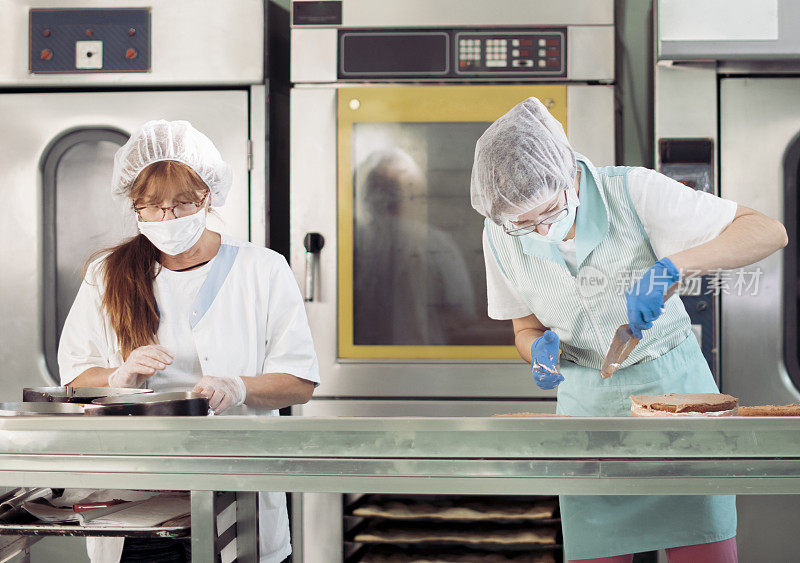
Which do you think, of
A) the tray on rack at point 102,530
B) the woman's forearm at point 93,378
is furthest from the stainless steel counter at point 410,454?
the woman's forearm at point 93,378

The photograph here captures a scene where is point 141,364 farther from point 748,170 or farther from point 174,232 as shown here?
point 748,170

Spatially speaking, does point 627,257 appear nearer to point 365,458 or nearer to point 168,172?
point 365,458

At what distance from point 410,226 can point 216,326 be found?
88 cm

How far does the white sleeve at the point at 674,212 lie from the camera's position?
55.1 inches

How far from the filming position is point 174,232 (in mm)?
1495

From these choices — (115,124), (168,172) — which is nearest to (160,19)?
(115,124)

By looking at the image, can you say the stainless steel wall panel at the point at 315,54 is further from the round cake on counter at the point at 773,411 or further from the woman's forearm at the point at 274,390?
the round cake on counter at the point at 773,411

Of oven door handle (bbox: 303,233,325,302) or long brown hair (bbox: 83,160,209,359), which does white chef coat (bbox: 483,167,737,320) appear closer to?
long brown hair (bbox: 83,160,209,359)

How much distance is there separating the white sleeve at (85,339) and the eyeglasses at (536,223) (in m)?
0.89

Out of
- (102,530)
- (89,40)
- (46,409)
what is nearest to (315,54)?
(89,40)

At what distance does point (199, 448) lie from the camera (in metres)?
0.91

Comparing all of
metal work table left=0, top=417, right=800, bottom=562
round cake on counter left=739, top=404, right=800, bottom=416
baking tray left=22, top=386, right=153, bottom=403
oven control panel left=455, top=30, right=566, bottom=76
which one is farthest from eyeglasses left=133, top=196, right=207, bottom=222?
round cake on counter left=739, top=404, right=800, bottom=416

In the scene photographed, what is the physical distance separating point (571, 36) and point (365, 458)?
1713mm

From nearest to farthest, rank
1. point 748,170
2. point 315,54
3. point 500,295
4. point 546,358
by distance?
point 546,358 < point 500,295 < point 748,170 < point 315,54
